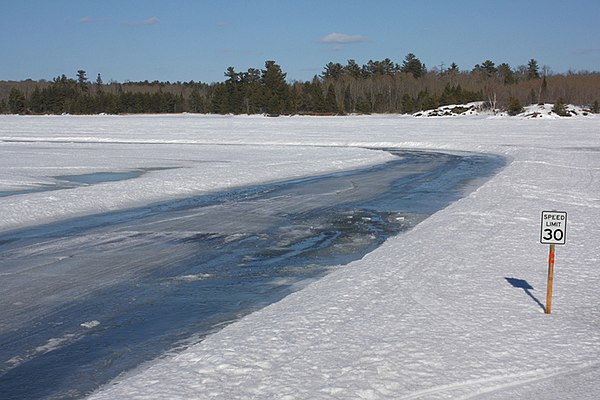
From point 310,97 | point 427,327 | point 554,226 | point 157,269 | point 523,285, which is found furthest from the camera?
point 310,97

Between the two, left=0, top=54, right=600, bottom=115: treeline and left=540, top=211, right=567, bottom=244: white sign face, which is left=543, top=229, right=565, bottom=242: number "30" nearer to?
left=540, top=211, right=567, bottom=244: white sign face

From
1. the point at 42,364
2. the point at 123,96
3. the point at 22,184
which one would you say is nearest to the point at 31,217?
the point at 22,184

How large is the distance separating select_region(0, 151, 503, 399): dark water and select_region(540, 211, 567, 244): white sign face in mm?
3410

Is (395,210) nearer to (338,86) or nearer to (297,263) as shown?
(297,263)

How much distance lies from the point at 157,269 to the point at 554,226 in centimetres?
584

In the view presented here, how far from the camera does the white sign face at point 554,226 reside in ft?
25.9

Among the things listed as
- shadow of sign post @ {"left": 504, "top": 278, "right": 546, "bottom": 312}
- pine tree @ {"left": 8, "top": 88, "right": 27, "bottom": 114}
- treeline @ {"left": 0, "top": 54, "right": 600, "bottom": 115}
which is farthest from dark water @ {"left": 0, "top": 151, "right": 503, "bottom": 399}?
pine tree @ {"left": 8, "top": 88, "right": 27, "bottom": 114}

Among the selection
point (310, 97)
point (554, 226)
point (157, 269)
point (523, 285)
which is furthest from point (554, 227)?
point (310, 97)

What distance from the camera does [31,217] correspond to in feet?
51.8

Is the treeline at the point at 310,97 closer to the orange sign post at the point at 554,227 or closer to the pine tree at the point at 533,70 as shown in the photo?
the pine tree at the point at 533,70

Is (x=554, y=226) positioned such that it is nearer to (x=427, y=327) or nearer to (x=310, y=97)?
(x=427, y=327)

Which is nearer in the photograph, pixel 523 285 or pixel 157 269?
pixel 523 285

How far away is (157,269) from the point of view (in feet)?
35.6

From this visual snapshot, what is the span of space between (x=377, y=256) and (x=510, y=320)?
3542mm
